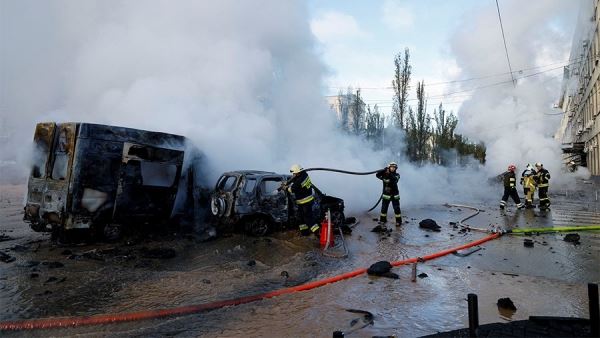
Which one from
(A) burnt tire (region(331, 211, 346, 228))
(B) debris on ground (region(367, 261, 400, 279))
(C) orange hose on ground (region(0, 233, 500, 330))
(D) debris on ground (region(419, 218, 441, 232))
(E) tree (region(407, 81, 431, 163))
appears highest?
(E) tree (region(407, 81, 431, 163))

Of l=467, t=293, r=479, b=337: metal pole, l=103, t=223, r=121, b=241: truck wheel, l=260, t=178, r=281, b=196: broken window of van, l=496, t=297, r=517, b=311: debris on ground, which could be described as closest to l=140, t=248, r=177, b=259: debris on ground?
l=103, t=223, r=121, b=241: truck wheel

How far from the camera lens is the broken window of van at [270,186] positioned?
27.1 ft

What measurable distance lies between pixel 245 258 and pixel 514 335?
441cm

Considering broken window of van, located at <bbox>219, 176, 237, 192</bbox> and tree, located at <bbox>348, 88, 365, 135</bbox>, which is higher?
tree, located at <bbox>348, 88, 365, 135</bbox>

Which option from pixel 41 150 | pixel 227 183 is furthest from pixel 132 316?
pixel 41 150

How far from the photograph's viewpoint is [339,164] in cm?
1398

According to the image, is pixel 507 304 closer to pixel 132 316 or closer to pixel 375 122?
pixel 132 316

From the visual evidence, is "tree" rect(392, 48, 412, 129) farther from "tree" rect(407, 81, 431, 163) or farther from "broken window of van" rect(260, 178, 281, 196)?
"broken window of van" rect(260, 178, 281, 196)

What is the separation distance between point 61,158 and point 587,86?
29237mm

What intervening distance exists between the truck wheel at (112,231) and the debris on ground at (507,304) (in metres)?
6.24

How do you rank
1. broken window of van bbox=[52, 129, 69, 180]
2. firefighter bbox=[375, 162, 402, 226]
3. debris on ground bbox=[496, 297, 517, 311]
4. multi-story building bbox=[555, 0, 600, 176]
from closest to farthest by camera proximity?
1. debris on ground bbox=[496, 297, 517, 311]
2. broken window of van bbox=[52, 129, 69, 180]
3. firefighter bbox=[375, 162, 402, 226]
4. multi-story building bbox=[555, 0, 600, 176]

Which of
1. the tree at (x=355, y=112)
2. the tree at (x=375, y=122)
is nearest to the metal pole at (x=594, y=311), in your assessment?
the tree at (x=355, y=112)

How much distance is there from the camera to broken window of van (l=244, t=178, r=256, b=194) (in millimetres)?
8031

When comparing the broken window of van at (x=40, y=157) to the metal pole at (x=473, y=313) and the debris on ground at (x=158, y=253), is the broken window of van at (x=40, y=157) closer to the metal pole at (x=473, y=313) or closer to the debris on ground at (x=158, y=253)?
the debris on ground at (x=158, y=253)
